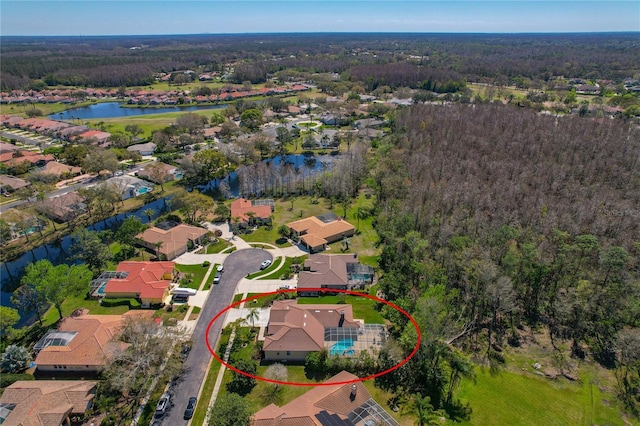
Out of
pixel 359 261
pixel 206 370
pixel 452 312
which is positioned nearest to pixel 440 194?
pixel 359 261

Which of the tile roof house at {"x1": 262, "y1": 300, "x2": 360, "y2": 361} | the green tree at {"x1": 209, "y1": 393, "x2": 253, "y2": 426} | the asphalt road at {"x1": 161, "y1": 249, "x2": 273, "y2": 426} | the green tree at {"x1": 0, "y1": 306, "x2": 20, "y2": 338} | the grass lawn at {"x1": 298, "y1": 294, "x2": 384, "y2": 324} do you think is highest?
the green tree at {"x1": 0, "y1": 306, "x2": 20, "y2": 338}

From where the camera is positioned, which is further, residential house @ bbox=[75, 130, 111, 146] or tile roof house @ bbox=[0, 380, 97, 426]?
residential house @ bbox=[75, 130, 111, 146]

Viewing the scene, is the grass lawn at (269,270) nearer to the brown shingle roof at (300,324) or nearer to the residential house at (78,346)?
the brown shingle roof at (300,324)

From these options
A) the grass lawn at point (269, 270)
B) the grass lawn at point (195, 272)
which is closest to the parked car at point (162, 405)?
the grass lawn at point (195, 272)

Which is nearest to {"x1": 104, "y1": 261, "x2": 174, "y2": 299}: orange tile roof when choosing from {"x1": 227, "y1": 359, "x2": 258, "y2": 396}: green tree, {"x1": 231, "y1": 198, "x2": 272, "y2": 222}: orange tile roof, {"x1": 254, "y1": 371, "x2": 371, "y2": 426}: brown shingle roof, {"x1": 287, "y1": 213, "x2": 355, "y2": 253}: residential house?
{"x1": 227, "y1": 359, "x2": 258, "y2": 396}: green tree

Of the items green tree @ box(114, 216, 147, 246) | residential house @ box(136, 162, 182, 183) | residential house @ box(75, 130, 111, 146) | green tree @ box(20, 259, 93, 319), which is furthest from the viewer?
residential house @ box(75, 130, 111, 146)

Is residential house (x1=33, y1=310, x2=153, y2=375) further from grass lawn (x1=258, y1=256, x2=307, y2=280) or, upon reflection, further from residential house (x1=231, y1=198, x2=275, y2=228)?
residential house (x1=231, y1=198, x2=275, y2=228)

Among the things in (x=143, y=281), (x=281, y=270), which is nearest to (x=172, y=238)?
(x=143, y=281)

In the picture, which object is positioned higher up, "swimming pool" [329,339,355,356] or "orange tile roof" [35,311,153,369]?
"orange tile roof" [35,311,153,369]
